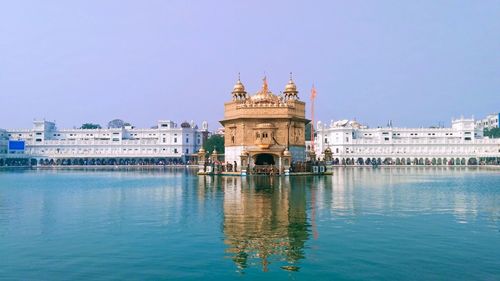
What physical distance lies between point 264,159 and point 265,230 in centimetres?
4084

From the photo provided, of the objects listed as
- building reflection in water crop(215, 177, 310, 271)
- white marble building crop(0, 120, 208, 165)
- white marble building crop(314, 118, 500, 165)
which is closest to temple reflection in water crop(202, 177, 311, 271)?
building reflection in water crop(215, 177, 310, 271)

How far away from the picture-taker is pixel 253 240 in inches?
566

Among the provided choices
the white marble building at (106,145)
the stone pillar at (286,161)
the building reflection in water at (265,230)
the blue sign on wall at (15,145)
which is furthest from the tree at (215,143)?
the building reflection in water at (265,230)

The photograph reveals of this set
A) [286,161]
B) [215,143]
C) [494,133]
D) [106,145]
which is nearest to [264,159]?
[286,161]

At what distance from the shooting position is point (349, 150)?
110 m

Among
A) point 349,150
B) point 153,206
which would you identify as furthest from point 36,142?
point 153,206

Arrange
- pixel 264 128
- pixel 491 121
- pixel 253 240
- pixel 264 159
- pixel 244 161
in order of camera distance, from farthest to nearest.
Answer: pixel 491 121 → pixel 264 159 → pixel 264 128 → pixel 244 161 → pixel 253 240

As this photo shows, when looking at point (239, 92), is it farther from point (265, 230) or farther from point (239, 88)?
point (265, 230)

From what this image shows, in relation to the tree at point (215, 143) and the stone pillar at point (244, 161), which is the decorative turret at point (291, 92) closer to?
the stone pillar at point (244, 161)

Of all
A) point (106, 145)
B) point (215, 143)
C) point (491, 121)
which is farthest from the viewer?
point (491, 121)

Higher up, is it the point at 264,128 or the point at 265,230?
the point at 264,128

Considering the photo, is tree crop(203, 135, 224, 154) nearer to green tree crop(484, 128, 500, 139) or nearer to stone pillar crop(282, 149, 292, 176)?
stone pillar crop(282, 149, 292, 176)

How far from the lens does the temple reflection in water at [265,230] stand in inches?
483

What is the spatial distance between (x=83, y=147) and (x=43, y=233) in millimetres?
100669
